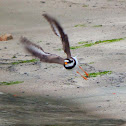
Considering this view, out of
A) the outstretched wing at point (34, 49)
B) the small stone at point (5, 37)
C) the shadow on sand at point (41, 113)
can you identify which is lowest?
the shadow on sand at point (41, 113)

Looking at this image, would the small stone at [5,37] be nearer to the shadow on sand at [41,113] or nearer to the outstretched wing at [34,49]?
the shadow on sand at [41,113]

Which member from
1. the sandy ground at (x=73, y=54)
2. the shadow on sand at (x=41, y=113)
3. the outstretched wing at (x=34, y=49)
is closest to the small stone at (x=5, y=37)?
the sandy ground at (x=73, y=54)

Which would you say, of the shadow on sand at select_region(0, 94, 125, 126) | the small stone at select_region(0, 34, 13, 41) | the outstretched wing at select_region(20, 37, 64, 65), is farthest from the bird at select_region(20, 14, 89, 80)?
the small stone at select_region(0, 34, 13, 41)

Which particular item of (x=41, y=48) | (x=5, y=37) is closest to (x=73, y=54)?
(x=5, y=37)

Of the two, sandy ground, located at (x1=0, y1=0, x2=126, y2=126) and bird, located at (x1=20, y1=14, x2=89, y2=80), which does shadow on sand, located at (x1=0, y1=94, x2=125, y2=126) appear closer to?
sandy ground, located at (x1=0, y1=0, x2=126, y2=126)

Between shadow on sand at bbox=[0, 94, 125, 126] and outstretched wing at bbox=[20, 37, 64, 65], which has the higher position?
outstretched wing at bbox=[20, 37, 64, 65]

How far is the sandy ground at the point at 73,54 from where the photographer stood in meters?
10.6

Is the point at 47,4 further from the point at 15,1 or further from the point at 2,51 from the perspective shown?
the point at 2,51

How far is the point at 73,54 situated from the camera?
1460cm

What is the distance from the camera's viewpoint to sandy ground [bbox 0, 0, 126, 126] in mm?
10562

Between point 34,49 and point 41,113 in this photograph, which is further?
point 41,113

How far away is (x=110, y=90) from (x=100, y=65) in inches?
82.7

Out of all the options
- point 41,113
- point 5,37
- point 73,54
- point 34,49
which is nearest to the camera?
point 34,49

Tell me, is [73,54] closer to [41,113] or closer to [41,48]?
Result: [41,113]
